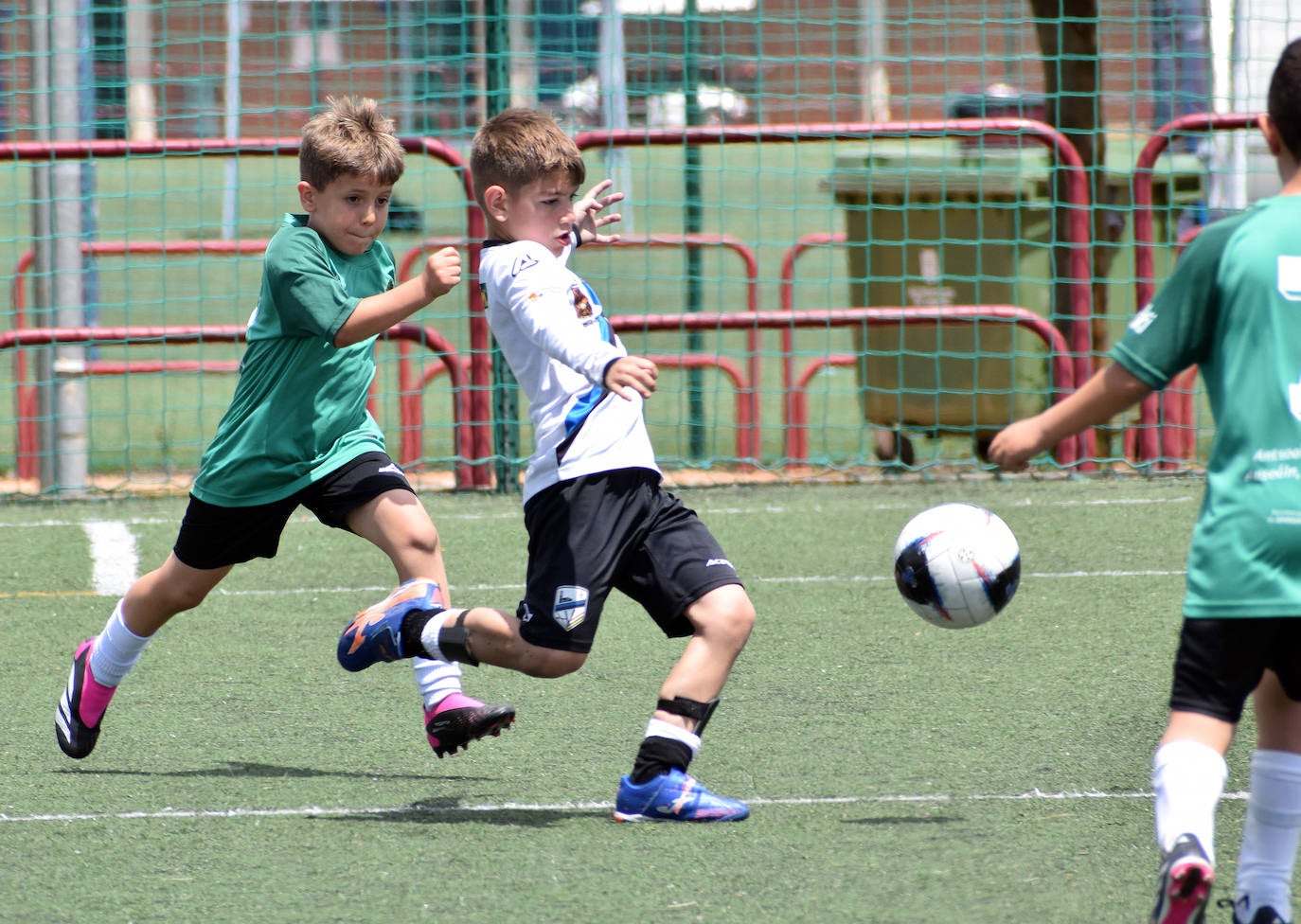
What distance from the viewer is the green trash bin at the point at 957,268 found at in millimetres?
8836

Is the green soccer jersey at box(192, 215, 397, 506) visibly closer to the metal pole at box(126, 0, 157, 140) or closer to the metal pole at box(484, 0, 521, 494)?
the metal pole at box(484, 0, 521, 494)

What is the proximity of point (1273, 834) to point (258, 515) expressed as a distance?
2.35 meters

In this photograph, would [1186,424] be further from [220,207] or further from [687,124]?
[220,207]

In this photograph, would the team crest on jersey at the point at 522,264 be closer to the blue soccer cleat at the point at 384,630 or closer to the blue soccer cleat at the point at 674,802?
the blue soccer cleat at the point at 384,630

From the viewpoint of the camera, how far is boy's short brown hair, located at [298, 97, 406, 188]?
3842mm

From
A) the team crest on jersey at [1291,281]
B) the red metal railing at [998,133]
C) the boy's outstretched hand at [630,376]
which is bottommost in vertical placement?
the boy's outstretched hand at [630,376]

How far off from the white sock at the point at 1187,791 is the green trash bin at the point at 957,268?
6321mm

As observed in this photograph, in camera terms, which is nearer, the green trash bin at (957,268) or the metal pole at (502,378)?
the metal pole at (502,378)

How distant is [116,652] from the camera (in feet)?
13.0

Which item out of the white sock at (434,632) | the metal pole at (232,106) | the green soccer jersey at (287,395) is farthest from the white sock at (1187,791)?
the metal pole at (232,106)

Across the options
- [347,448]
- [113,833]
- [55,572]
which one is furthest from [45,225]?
[113,833]

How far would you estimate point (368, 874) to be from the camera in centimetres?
304

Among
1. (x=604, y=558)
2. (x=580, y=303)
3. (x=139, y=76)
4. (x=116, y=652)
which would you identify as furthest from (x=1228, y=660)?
(x=139, y=76)

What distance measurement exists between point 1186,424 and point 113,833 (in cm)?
662
